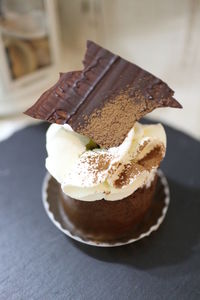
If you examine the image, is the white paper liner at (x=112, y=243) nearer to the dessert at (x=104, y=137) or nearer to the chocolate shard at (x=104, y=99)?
the dessert at (x=104, y=137)

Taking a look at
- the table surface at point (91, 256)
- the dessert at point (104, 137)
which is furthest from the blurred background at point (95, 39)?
the dessert at point (104, 137)

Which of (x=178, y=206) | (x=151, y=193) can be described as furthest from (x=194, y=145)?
(x=151, y=193)

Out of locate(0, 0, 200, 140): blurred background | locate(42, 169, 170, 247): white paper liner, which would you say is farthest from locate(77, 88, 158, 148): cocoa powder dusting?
locate(0, 0, 200, 140): blurred background

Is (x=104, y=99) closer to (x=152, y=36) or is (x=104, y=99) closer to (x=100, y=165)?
(x=100, y=165)

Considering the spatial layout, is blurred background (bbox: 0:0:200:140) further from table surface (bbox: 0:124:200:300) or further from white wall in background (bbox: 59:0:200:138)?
table surface (bbox: 0:124:200:300)

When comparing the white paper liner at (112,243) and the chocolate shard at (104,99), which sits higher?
the chocolate shard at (104,99)

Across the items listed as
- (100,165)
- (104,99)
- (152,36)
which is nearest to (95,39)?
(152,36)
